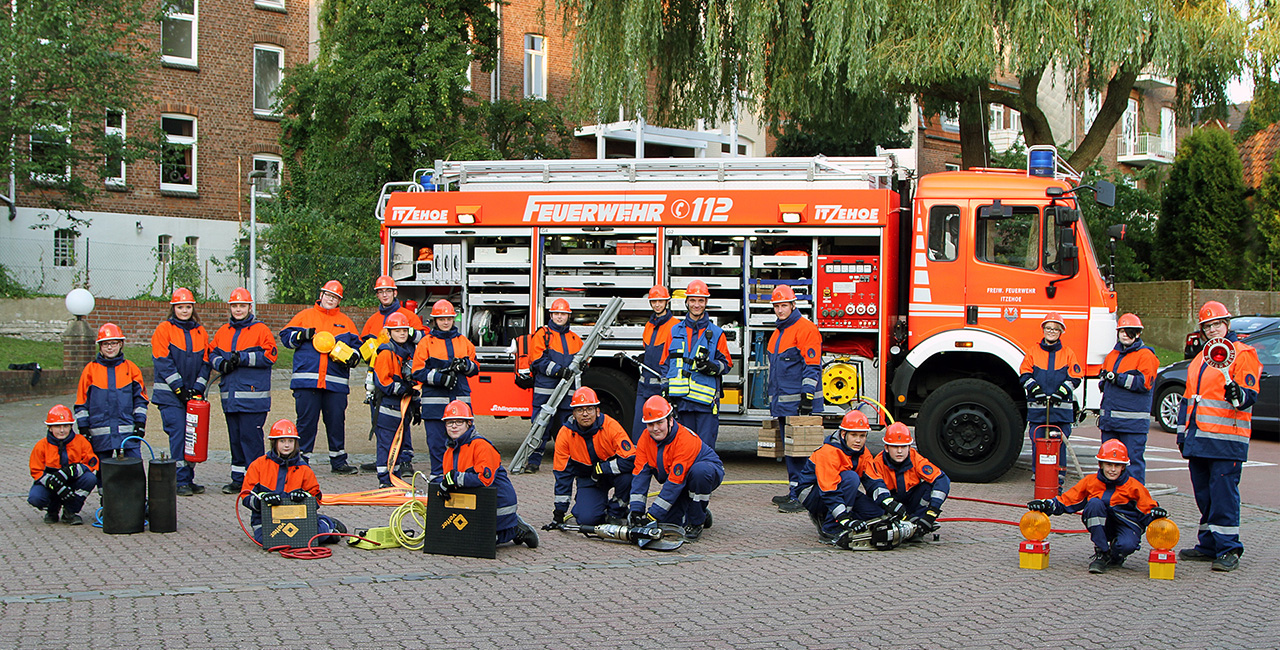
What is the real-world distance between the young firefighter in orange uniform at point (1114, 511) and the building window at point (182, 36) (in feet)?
77.9

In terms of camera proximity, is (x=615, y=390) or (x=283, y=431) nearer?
(x=283, y=431)

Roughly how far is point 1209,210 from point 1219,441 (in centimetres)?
2313

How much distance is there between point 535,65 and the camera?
2948 cm

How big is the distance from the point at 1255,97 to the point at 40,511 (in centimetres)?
1642

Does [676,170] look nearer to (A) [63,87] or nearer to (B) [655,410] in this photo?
(B) [655,410]

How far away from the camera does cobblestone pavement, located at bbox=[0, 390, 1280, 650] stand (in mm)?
5617

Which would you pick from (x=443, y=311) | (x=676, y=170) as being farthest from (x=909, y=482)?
(x=676, y=170)

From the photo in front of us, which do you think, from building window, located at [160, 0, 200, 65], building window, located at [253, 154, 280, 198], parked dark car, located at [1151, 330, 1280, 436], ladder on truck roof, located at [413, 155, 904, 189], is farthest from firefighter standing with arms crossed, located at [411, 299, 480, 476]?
building window, located at [160, 0, 200, 65]

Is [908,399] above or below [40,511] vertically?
above

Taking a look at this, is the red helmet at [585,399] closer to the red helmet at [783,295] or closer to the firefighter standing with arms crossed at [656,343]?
the firefighter standing with arms crossed at [656,343]

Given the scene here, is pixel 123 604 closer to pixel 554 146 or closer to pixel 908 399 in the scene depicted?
pixel 908 399

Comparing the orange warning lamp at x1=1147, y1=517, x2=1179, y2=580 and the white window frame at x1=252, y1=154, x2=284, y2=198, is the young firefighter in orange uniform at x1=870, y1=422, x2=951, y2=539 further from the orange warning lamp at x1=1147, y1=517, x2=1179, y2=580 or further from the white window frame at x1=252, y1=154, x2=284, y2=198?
the white window frame at x1=252, y1=154, x2=284, y2=198

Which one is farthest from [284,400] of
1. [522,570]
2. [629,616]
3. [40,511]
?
[629,616]

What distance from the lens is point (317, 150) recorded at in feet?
82.6
